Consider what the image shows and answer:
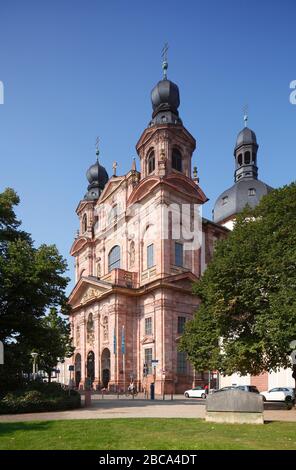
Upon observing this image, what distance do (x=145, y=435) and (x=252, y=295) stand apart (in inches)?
533

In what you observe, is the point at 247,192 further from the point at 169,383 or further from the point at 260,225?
the point at 260,225

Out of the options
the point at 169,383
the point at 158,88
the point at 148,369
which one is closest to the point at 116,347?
the point at 148,369

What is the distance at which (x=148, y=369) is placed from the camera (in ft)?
148

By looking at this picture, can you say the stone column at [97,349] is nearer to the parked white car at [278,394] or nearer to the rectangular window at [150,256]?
the rectangular window at [150,256]

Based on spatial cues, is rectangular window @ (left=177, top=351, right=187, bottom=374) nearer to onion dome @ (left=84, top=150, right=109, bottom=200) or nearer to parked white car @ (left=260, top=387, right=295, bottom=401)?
parked white car @ (left=260, top=387, right=295, bottom=401)

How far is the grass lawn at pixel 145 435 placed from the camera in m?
10.8

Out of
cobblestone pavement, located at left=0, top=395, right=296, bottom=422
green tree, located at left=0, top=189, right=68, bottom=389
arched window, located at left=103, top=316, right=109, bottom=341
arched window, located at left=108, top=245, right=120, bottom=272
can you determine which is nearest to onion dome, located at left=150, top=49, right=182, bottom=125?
arched window, located at left=108, top=245, right=120, bottom=272

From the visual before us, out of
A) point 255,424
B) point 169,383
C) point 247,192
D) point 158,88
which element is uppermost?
point 158,88

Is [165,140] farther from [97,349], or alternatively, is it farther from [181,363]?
[97,349]

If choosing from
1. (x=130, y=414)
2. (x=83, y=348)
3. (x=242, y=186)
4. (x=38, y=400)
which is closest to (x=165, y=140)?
(x=242, y=186)

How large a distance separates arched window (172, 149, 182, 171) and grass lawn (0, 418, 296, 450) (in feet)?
121

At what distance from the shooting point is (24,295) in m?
25.5

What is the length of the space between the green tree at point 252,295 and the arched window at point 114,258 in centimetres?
2736
